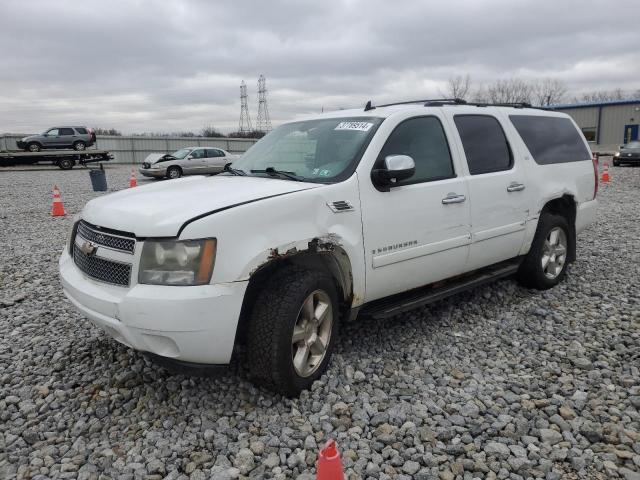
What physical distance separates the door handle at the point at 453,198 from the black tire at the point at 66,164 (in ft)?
92.5

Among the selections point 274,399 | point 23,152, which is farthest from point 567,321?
point 23,152

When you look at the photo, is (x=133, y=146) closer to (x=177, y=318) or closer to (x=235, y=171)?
(x=235, y=171)

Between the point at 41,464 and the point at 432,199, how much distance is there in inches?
119

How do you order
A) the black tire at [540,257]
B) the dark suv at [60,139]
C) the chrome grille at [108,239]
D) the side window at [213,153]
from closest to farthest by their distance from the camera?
the chrome grille at [108,239]
the black tire at [540,257]
the side window at [213,153]
the dark suv at [60,139]

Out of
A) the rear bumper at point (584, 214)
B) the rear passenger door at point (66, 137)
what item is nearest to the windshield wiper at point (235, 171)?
the rear bumper at point (584, 214)

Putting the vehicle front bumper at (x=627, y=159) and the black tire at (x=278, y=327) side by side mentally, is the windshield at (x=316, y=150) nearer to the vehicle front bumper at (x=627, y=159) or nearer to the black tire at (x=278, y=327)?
the black tire at (x=278, y=327)

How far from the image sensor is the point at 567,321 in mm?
4594

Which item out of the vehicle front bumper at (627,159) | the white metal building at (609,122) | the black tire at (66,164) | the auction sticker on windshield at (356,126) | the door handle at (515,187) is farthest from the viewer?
the white metal building at (609,122)

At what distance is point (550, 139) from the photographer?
5.42 metres

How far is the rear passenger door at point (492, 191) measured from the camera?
437cm

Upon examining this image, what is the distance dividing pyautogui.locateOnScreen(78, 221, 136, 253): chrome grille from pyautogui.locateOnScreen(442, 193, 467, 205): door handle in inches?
91.8

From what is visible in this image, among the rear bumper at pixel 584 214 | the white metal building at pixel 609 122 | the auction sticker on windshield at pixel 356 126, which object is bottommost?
the rear bumper at pixel 584 214

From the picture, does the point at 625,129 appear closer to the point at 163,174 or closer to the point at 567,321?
the point at 163,174

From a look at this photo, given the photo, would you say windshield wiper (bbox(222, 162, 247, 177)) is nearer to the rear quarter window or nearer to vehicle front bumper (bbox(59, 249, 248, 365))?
vehicle front bumper (bbox(59, 249, 248, 365))
